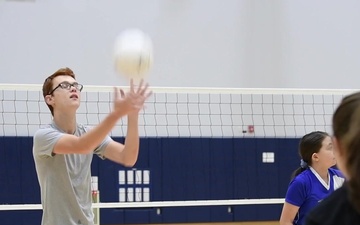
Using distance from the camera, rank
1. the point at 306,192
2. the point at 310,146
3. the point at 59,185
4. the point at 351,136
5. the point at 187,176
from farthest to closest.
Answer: the point at 187,176
the point at 310,146
the point at 306,192
the point at 59,185
the point at 351,136

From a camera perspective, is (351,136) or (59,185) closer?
(351,136)

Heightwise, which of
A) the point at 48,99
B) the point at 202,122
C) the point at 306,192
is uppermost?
the point at 202,122

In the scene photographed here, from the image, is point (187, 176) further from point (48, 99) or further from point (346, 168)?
point (346, 168)

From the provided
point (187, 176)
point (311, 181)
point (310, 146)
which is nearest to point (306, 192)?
point (311, 181)

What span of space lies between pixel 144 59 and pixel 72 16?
5696 millimetres

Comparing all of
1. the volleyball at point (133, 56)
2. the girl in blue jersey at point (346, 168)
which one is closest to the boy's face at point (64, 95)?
the volleyball at point (133, 56)

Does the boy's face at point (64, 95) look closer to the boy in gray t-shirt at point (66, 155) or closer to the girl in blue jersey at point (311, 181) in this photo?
the boy in gray t-shirt at point (66, 155)

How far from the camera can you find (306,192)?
13.0ft

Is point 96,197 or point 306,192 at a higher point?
point 306,192

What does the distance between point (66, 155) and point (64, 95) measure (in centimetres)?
30

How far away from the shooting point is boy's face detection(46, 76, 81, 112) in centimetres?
307

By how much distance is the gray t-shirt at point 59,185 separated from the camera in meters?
2.94

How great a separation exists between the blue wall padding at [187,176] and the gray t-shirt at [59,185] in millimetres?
4641

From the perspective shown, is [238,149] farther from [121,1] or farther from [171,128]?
[121,1]
